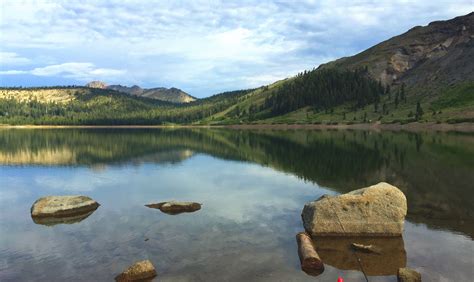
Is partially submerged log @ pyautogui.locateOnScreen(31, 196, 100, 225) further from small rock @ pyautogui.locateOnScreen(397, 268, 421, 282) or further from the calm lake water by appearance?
small rock @ pyautogui.locateOnScreen(397, 268, 421, 282)

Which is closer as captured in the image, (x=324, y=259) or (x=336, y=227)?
(x=324, y=259)

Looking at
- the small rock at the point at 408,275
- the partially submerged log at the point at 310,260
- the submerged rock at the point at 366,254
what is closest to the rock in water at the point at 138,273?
the partially submerged log at the point at 310,260

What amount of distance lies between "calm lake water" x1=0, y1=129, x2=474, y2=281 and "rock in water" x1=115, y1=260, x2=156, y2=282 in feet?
3.12

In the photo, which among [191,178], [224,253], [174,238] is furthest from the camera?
[191,178]

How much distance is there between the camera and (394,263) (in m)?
27.6

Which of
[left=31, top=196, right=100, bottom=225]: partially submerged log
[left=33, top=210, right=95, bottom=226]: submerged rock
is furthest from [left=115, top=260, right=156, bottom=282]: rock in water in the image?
[left=31, top=196, right=100, bottom=225]: partially submerged log

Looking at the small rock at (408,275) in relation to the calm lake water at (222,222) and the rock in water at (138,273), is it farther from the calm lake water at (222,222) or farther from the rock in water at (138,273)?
the rock in water at (138,273)

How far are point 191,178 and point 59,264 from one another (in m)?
41.0

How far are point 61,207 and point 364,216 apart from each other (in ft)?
101

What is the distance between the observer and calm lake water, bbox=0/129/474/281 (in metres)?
26.7

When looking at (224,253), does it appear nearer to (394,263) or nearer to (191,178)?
(394,263)

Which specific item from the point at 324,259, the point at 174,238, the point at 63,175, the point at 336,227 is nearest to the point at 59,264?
the point at 174,238

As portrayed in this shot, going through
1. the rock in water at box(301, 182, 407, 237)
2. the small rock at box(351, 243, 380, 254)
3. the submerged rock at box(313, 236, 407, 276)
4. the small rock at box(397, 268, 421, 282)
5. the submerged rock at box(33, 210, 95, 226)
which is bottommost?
the submerged rock at box(33, 210, 95, 226)

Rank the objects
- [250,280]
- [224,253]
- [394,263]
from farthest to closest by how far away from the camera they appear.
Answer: [224,253] → [394,263] → [250,280]
